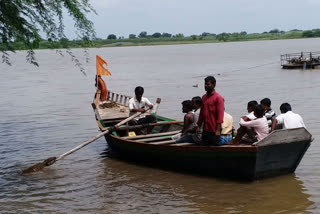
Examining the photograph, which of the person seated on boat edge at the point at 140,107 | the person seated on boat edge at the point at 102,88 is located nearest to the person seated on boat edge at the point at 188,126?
the person seated on boat edge at the point at 140,107

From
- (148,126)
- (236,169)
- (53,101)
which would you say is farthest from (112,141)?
(53,101)

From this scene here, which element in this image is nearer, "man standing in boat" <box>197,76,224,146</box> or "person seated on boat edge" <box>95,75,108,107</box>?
"man standing in boat" <box>197,76,224,146</box>

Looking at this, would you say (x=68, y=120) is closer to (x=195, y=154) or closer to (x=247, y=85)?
(x=195, y=154)

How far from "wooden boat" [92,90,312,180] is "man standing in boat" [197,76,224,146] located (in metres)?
0.26

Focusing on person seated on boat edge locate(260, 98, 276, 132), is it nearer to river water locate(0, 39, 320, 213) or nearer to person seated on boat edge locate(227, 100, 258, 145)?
person seated on boat edge locate(227, 100, 258, 145)

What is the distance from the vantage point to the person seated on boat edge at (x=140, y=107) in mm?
11102

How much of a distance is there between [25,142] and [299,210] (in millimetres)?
9323

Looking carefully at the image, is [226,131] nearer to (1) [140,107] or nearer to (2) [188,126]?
(2) [188,126]

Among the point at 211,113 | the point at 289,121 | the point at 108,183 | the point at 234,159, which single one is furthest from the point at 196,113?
the point at 108,183

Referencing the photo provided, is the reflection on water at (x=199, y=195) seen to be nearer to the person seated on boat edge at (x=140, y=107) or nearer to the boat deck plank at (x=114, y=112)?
the person seated on boat edge at (x=140, y=107)

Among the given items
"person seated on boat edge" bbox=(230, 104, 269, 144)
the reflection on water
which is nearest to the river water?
the reflection on water

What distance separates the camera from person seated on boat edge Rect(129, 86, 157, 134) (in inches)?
437

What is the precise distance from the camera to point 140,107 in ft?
37.4

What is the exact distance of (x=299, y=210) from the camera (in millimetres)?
7672
